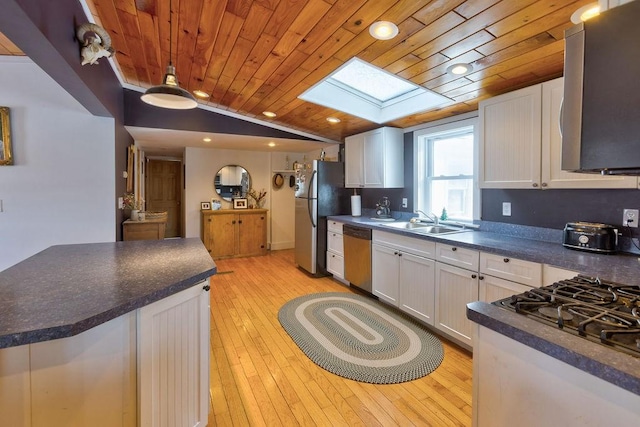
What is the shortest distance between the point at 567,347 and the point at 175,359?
139cm

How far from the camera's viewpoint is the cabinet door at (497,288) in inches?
75.1

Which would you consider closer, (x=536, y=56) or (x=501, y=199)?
(x=536, y=56)

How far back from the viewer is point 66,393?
1.00 metres

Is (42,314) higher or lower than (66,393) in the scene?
higher

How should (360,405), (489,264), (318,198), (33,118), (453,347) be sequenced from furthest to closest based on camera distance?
(318,198) < (33,118) < (453,347) < (489,264) < (360,405)

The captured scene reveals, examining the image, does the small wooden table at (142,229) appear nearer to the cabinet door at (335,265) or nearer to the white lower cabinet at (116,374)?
the cabinet door at (335,265)

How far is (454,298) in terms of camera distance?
7.59ft

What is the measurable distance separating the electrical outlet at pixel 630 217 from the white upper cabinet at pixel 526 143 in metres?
0.34

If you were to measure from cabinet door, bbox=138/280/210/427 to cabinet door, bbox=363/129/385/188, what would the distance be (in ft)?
8.78

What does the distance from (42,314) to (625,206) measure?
3077 mm

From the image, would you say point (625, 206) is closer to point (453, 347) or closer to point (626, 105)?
point (453, 347)

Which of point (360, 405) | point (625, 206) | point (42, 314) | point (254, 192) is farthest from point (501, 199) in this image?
point (254, 192)

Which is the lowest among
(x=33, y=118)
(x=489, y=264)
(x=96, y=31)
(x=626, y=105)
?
(x=489, y=264)

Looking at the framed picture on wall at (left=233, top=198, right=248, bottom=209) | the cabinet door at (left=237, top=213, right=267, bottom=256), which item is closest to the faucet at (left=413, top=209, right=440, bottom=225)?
the cabinet door at (left=237, top=213, right=267, bottom=256)
